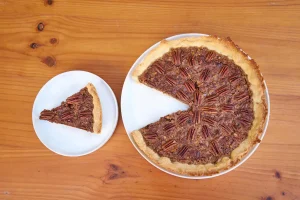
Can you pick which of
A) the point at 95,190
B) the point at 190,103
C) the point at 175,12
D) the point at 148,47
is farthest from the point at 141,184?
the point at 175,12

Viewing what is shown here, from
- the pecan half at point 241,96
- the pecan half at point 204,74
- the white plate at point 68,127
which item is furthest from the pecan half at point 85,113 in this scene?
the pecan half at point 241,96

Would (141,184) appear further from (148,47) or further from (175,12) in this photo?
(175,12)

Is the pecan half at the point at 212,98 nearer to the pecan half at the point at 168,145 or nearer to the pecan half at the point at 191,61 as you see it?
the pecan half at the point at 191,61

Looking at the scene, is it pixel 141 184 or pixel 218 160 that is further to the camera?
pixel 141 184

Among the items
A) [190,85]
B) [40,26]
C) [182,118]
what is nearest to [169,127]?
[182,118]

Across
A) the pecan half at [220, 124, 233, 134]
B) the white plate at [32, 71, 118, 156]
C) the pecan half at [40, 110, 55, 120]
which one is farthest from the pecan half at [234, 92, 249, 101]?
the pecan half at [40, 110, 55, 120]

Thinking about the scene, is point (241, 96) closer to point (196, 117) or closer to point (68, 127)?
point (196, 117)
